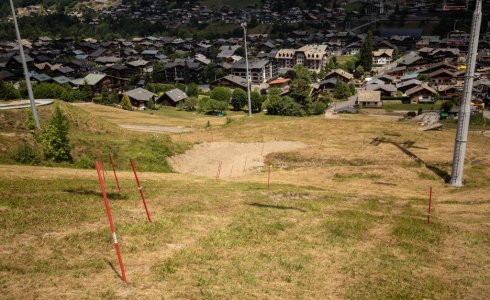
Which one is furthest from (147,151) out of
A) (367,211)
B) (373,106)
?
(373,106)

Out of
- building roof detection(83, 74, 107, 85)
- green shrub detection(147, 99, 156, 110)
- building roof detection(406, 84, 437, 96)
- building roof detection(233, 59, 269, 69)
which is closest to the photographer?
building roof detection(406, 84, 437, 96)

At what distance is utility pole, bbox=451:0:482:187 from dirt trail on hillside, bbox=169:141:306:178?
13936 millimetres

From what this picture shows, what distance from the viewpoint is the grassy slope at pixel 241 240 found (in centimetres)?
1177

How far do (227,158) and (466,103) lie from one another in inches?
752

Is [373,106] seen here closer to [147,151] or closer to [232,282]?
[147,151]

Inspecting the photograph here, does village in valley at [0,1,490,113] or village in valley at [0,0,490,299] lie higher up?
village in valley at [0,0,490,299]

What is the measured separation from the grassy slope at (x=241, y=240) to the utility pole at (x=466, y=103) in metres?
1.50

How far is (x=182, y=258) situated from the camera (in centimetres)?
1329

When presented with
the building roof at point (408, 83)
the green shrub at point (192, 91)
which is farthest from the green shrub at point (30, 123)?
the building roof at point (408, 83)

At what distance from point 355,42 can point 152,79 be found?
7272cm

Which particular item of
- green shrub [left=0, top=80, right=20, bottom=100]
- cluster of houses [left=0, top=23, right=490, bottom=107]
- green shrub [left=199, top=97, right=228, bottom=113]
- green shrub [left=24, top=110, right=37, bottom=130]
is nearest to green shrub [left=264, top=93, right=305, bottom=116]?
green shrub [left=199, top=97, right=228, bottom=113]

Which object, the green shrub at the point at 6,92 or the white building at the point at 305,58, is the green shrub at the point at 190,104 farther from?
the white building at the point at 305,58

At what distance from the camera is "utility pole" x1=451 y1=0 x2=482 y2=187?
24.0m

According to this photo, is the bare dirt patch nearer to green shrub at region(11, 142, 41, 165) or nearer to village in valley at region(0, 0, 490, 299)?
village in valley at region(0, 0, 490, 299)
